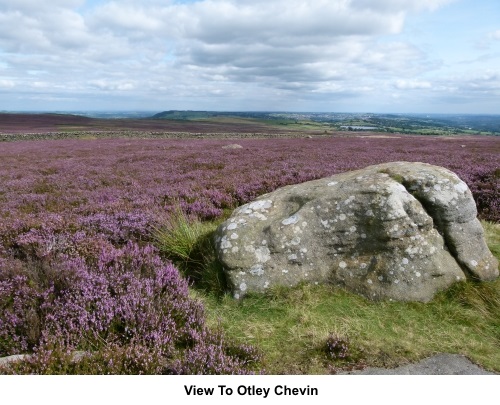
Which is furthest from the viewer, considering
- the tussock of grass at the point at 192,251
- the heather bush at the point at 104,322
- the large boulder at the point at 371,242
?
the tussock of grass at the point at 192,251

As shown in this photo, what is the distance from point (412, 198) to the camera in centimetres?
562

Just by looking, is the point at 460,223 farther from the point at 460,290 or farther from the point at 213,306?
the point at 213,306

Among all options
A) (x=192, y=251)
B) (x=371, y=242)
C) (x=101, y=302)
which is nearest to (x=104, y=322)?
(x=101, y=302)

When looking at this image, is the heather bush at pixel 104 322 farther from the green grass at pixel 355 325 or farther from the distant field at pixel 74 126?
the distant field at pixel 74 126

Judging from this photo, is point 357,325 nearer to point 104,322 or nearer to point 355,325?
point 355,325

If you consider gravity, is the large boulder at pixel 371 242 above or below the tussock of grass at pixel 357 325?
above

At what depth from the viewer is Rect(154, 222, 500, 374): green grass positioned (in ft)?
12.3

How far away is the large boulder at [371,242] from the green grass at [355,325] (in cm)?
21

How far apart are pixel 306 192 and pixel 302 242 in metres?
1.13

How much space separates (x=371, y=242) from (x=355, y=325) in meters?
1.56

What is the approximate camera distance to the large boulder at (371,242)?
5184 millimetres

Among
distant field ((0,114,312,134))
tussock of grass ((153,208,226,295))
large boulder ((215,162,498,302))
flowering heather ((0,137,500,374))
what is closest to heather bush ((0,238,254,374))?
flowering heather ((0,137,500,374))

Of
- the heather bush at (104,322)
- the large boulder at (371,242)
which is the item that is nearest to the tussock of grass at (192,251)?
the large boulder at (371,242)
